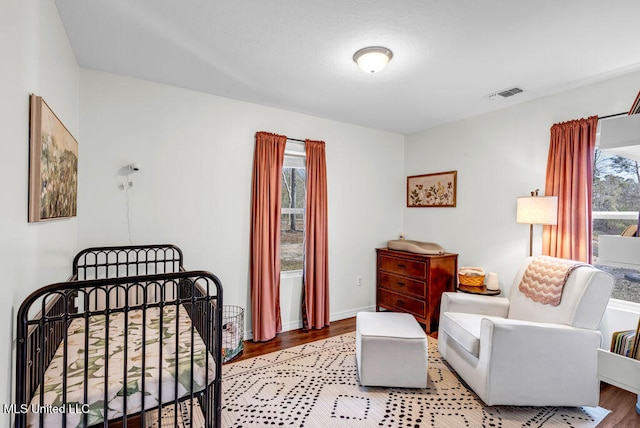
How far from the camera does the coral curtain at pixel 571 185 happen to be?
103 inches

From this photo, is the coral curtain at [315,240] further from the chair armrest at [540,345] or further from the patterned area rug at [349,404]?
the chair armrest at [540,345]

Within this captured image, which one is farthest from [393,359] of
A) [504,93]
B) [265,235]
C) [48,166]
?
[504,93]

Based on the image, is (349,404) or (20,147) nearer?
(20,147)

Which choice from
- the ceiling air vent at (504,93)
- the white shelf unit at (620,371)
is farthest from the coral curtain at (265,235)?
the white shelf unit at (620,371)

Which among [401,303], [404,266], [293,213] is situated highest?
[293,213]

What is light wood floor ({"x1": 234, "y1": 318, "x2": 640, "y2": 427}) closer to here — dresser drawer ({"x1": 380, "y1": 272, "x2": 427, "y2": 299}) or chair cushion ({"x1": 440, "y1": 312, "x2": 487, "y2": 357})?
dresser drawer ({"x1": 380, "y1": 272, "x2": 427, "y2": 299})

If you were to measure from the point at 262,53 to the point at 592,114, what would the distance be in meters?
2.75

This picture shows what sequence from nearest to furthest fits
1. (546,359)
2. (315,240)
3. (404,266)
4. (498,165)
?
(546,359)
(498,165)
(315,240)
(404,266)

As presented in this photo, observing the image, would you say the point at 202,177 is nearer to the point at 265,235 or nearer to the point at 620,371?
the point at 265,235

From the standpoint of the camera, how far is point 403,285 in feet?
12.2

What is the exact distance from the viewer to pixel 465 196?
3.67 meters

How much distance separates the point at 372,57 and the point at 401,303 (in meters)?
2.75

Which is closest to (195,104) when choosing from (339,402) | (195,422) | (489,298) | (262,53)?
(262,53)

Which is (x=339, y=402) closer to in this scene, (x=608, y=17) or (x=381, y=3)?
(x=381, y=3)
